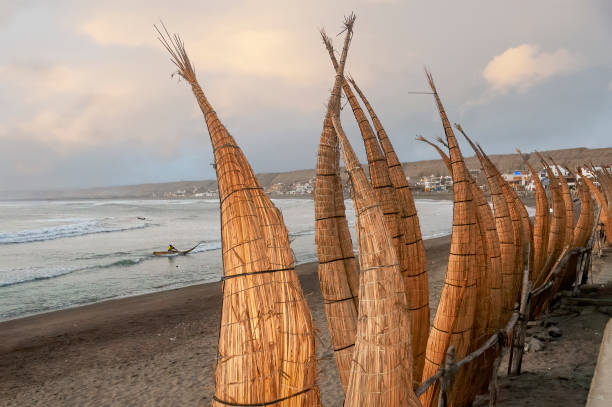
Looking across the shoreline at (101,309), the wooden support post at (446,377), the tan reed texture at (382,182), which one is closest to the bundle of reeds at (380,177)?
the tan reed texture at (382,182)

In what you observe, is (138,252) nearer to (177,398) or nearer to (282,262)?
(177,398)

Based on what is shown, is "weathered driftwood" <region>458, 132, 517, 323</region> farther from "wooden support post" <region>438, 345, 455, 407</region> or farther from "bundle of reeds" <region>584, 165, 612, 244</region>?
"bundle of reeds" <region>584, 165, 612, 244</region>

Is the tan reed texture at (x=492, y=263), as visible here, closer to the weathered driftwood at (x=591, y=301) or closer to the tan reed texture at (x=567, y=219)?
the weathered driftwood at (x=591, y=301)

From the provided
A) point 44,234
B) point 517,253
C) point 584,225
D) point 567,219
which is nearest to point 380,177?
point 517,253

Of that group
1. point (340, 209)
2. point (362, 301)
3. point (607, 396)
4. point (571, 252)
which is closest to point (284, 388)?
point (362, 301)

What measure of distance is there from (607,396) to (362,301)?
1.92 m

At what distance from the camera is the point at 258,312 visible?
2057 millimetres

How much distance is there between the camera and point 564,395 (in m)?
4.47

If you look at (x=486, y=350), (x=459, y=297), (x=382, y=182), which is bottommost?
(x=486, y=350)

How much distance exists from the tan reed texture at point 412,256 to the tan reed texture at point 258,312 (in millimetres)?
1505

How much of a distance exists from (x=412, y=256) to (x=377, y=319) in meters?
1.44

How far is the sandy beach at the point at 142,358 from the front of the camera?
5.43 metres

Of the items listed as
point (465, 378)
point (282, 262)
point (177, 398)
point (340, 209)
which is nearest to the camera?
point (282, 262)

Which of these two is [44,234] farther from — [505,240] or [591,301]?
[591,301]
